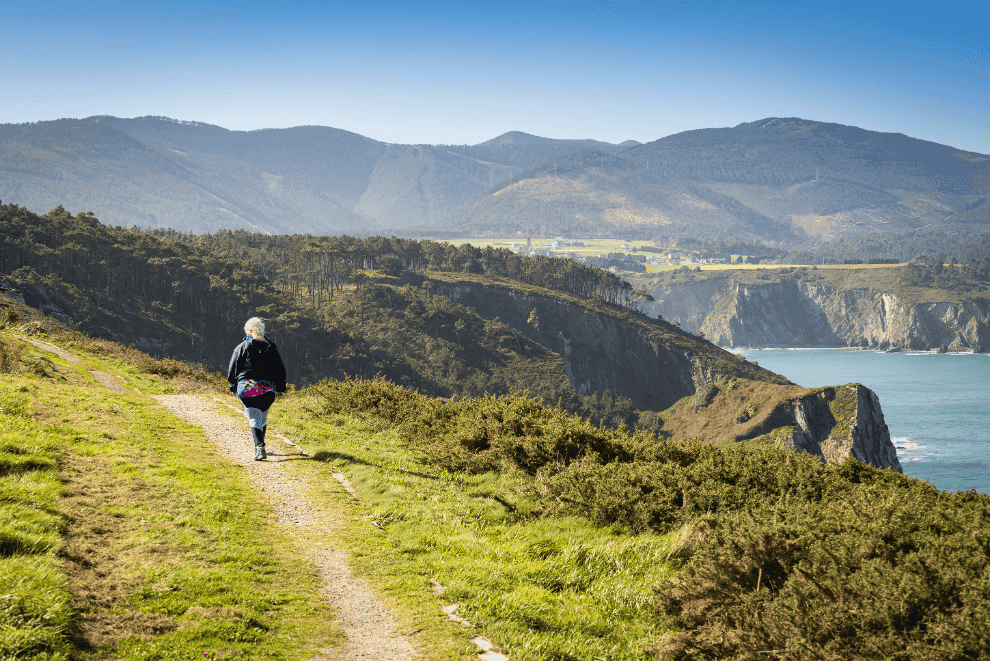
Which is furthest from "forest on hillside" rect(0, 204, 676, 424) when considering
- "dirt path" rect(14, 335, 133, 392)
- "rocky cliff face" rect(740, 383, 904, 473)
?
"dirt path" rect(14, 335, 133, 392)

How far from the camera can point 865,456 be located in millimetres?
92875

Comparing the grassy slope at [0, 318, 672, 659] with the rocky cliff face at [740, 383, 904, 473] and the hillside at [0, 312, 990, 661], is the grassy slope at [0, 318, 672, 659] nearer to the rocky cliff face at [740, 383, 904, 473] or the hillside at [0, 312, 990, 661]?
the hillside at [0, 312, 990, 661]

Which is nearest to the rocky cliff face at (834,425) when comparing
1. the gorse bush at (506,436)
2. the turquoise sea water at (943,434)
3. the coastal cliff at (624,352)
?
the turquoise sea water at (943,434)

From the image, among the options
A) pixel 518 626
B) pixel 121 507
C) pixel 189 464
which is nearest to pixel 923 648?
pixel 518 626

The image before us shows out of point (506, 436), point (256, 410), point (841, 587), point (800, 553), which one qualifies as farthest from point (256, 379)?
point (841, 587)

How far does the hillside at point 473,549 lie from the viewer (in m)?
5.35

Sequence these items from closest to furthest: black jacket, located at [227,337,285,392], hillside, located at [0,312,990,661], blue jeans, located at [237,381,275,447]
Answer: hillside, located at [0,312,990,661]
blue jeans, located at [237,381,275,447]
black jacket, located at [227,337,285,392]

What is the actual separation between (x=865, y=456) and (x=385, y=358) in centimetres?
8487

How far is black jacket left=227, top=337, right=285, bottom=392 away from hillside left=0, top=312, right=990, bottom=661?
1652mm

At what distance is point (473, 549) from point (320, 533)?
2218 mm

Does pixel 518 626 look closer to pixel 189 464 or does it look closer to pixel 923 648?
pixel 923 648

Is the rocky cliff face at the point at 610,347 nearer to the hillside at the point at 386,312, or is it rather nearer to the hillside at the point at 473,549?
the hillside at the point at 386,312

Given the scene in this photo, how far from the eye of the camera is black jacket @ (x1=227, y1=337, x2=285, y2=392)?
12.4 metres

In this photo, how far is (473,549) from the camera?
855 centimetres
